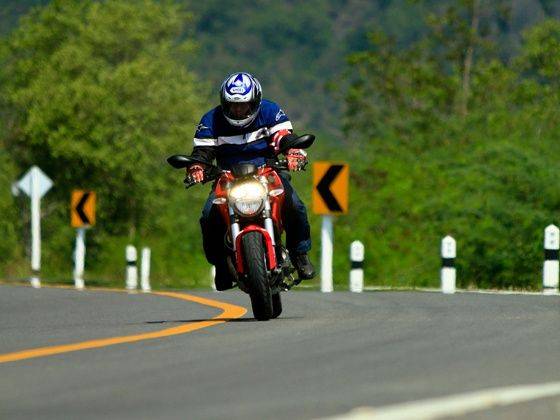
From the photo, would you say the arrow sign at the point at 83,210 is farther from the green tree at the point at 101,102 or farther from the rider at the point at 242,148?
the green tree at the point at 101,102

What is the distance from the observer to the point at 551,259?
19.3 m

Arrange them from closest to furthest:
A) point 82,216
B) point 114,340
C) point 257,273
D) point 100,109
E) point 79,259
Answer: point 114,340
point 257,273
point 79,259
point 82,216
point 100,109

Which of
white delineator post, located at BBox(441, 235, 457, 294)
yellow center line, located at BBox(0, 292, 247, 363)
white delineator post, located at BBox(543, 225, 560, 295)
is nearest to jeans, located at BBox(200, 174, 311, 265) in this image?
yellow center line, located at BBox(0, 292, 247, 363)

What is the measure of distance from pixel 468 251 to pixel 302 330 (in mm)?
19109

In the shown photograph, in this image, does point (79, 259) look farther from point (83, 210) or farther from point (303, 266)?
point (303, 266)

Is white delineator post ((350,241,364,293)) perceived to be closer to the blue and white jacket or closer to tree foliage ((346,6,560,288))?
tree foliage ((346,6,560,288))

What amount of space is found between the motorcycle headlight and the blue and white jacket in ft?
1.88

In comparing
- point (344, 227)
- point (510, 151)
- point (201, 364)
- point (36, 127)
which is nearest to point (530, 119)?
point (344, 227)

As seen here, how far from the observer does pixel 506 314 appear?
1206 cm

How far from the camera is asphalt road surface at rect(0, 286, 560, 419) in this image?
20.6 ft

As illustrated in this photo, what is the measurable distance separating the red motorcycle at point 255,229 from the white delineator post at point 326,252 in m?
9.28

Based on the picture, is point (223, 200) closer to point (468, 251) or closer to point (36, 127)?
point (468, 251)

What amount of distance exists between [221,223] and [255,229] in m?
0.56

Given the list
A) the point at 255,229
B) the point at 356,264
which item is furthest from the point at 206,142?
the point at 356,264
